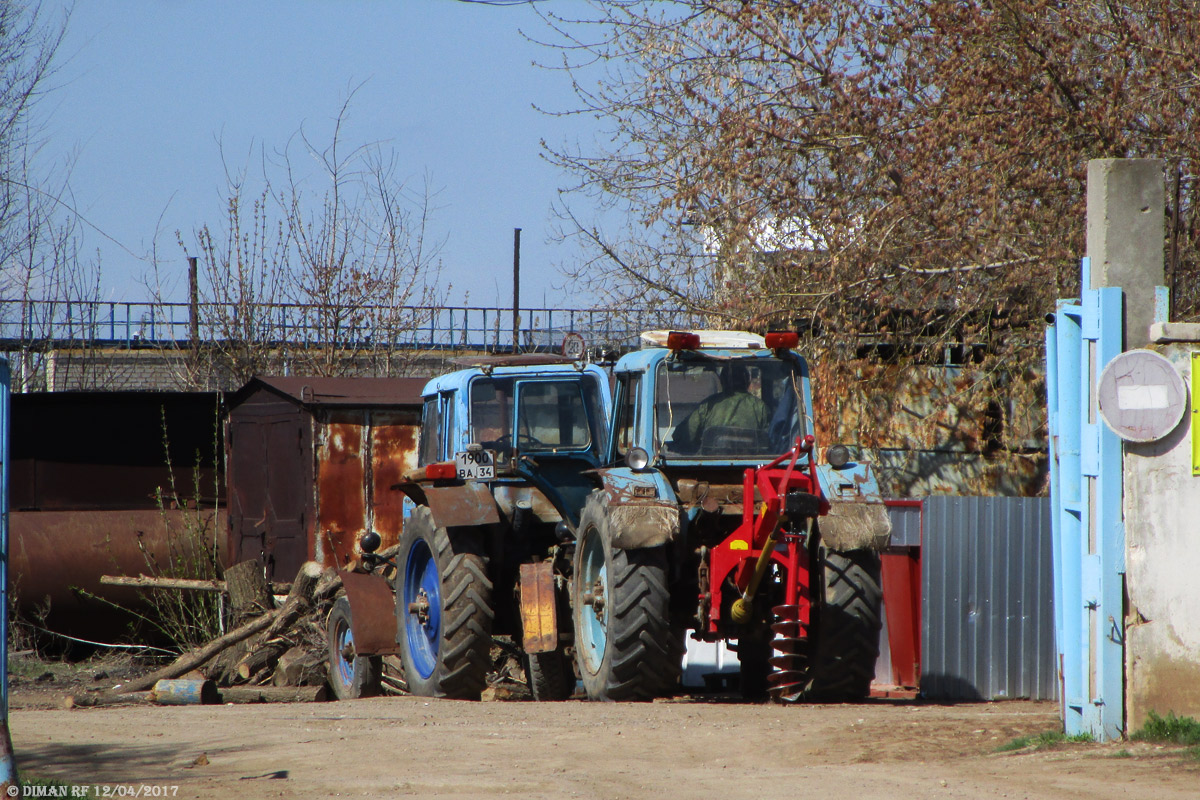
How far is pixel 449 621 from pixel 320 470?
5360mm

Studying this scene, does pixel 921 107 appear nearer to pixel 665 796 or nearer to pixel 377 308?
pixel 665 796

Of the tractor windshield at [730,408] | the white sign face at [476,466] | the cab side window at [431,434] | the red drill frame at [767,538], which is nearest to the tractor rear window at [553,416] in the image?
the white sign face at [476,466]

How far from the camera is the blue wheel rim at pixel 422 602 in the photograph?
1017 cm

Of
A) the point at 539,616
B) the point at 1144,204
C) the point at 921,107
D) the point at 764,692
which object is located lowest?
the point at 764,692

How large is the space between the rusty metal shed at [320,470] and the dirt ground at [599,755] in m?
5.99

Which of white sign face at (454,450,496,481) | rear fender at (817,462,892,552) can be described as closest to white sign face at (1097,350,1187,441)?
rear fender at (817,462,892,552)

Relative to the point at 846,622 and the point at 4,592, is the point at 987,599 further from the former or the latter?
the point at 4,592

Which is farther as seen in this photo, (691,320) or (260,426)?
(691,320)

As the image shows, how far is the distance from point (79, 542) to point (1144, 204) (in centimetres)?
1164

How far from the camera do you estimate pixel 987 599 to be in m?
10.5

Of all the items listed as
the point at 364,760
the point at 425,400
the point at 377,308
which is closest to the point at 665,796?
the point at 364,760

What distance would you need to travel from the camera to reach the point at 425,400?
1095 cm

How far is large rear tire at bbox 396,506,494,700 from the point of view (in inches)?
372

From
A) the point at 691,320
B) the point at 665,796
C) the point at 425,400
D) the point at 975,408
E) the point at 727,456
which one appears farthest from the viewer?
the point at 691,320
